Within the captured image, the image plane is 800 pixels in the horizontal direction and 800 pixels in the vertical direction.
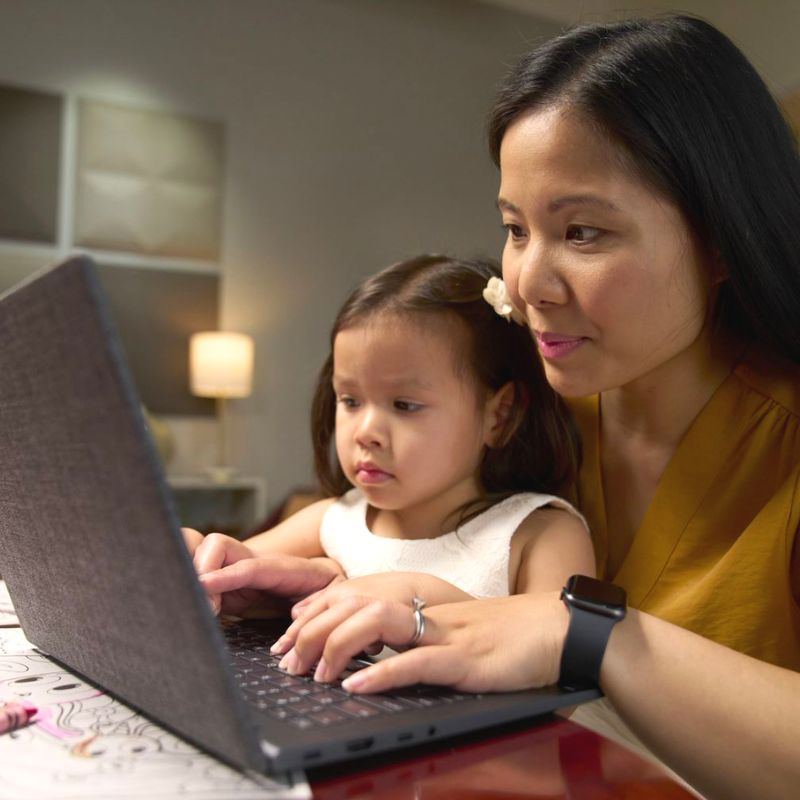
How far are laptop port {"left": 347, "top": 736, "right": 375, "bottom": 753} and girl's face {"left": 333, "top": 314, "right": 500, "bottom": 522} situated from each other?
641 millimetres

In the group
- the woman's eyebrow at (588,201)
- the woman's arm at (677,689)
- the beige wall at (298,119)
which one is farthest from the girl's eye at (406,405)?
the beige wall at (298,119)

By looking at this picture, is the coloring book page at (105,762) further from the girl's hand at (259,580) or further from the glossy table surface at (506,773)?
the girl's hand at (259,580)

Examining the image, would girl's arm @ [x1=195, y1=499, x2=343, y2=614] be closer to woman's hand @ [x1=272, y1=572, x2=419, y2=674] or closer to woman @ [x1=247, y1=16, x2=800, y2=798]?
woman's hand @ [x1=272, y1=572, x2=419, y2=674]

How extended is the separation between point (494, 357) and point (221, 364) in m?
3.77

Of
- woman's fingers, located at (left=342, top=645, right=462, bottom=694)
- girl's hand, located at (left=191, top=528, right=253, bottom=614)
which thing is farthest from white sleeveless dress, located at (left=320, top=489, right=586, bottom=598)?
woman's fingers, located at (left=342, top=645, right=462, bottom=694)

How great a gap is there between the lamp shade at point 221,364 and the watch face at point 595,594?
4.27 m

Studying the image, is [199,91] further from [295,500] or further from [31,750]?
[31,750]

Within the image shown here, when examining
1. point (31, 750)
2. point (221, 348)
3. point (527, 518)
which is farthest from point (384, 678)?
point (221, 348)

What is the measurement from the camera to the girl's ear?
1275mm

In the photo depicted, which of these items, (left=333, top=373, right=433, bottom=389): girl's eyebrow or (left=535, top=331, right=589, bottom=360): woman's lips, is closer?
(left=535, top=331, right=589, bottom=360): woman's lips

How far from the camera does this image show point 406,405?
1.21 m

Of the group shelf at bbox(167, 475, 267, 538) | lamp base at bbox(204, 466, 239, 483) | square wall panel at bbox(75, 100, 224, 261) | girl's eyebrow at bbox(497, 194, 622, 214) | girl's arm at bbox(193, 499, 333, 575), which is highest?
square wall panel at bbox(75, 100, 224, 261)

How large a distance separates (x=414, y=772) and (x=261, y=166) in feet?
16.8

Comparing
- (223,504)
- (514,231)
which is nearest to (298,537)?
(514,231)
